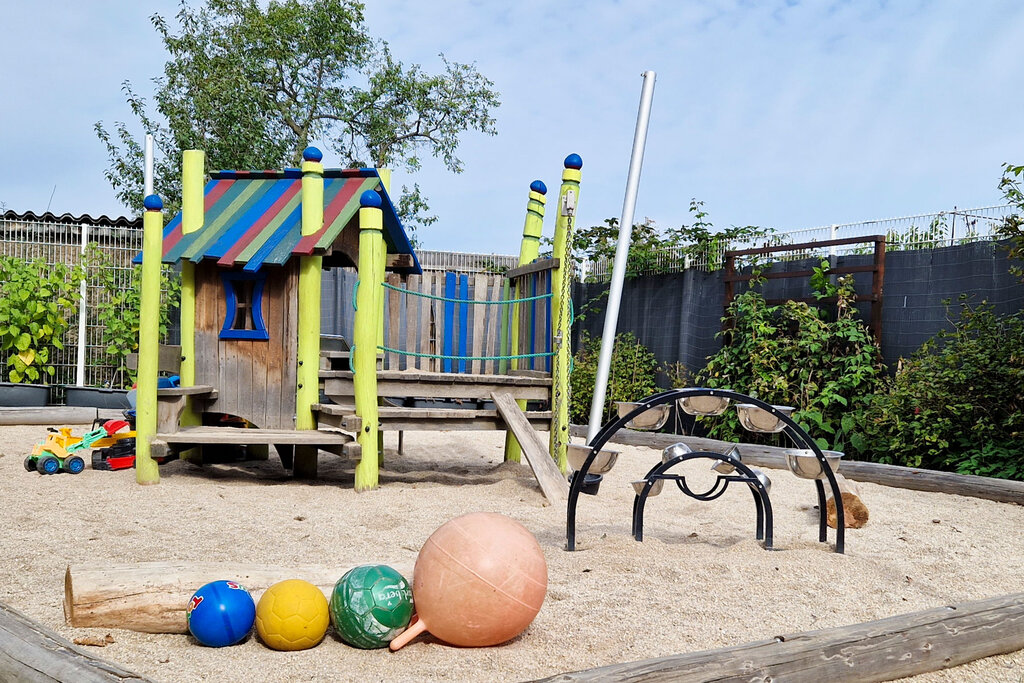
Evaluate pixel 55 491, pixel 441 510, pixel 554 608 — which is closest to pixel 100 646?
pixel 554 608

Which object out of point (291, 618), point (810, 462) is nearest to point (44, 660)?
point (291, 618)

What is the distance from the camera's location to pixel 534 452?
6309 millimetres

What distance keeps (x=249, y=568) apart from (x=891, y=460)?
6.47m

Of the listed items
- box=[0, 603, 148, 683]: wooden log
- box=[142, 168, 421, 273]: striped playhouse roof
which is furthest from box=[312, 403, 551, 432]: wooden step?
box=[0, 603, 148, 683]: wooden log

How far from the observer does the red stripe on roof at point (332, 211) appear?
630 centimetres

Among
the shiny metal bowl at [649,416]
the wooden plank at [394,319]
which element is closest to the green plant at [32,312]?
the wooden plank at [394,319]

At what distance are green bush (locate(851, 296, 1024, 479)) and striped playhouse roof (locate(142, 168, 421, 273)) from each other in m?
4.77

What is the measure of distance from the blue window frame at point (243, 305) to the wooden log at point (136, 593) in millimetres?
3559

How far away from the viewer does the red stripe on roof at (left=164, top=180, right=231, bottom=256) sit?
265 inches

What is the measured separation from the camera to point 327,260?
26.1ft

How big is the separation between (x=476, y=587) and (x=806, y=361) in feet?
22.7

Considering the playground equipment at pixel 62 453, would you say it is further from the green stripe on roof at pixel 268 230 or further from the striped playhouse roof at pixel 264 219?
the green stripe on roof at pixel 268 230

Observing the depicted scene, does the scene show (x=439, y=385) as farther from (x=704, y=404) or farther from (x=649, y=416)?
(x=704, y=404)

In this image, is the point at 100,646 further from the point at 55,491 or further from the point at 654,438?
the point at 654,438
